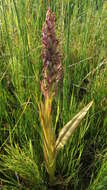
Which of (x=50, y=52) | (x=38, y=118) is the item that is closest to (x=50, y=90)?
(x=50, y=52)

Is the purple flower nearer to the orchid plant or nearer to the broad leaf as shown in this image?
the orchid plant

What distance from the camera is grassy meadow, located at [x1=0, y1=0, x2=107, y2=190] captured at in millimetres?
979

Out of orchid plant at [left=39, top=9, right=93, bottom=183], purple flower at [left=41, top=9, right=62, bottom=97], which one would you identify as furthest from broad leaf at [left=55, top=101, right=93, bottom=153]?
purple flower at [left=41, top=9, right=62, bottom=97]

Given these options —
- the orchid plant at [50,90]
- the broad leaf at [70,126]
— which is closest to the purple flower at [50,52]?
the orchid plant at [50,90]

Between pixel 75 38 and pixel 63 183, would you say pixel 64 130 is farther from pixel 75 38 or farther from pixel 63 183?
pixel 75 38

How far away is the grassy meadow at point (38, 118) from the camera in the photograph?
979 millimetres

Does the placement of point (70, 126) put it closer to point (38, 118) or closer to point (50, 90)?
point (50, 90)

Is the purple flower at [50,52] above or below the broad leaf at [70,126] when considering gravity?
above

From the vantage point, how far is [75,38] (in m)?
1.61

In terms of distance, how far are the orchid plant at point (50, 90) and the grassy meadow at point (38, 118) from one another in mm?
66

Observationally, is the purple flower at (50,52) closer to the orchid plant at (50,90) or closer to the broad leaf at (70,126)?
the orchid plant at (50,90)

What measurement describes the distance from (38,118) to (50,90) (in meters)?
0.35

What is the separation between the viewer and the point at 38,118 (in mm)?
1149

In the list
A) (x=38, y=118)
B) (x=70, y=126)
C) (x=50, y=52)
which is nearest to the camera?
(x=50, y=52)
